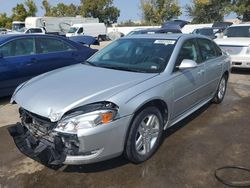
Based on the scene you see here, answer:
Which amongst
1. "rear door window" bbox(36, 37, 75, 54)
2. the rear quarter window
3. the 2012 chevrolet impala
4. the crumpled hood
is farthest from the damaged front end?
"rear door window" bbox(36, 37, 75, 54)

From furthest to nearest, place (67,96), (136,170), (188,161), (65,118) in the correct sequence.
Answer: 1. (188,161)
2. (136,170)
3. (67,96)
4. (65,118)

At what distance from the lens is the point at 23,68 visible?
22.4ft

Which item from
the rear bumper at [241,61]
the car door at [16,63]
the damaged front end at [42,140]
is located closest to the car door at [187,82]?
the damaged front end at [42,140]

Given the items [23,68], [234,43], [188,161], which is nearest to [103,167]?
[188,161]

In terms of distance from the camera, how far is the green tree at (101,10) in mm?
55812

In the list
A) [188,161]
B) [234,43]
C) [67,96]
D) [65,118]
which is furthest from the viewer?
[234,43]

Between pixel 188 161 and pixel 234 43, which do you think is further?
pixel 234 43

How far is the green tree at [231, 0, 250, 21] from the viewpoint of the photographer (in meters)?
33.2

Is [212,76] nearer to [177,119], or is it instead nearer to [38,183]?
[177,119]

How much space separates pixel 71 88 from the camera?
3.70 metres

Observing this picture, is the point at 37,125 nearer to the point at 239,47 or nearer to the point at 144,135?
the point at 144,135

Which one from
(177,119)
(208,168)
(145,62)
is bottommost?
(208,168)

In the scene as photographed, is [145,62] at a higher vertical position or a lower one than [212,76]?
higher

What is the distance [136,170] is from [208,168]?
0.86m
